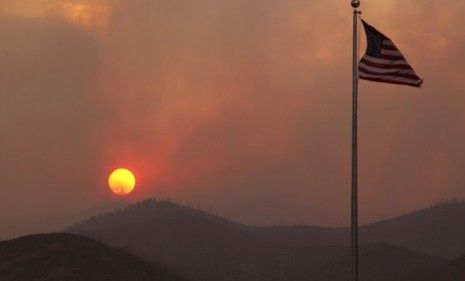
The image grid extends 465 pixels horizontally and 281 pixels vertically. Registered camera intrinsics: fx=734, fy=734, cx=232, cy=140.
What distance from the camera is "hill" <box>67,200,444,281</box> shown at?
100000 millimetres

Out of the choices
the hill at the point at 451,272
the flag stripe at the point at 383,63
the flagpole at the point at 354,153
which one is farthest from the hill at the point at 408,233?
the flag stripe at the point at 383,63

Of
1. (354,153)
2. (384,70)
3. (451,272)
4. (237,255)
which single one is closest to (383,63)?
(384,70)

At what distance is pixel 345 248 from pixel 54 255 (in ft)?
233

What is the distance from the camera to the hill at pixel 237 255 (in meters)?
100

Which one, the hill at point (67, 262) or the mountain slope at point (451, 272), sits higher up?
the hill at point (67, 262)

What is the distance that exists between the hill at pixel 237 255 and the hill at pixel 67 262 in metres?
36.8

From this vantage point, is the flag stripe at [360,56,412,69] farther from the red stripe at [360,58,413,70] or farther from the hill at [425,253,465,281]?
the hill at [425,253,465,281]

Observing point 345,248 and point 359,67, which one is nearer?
point 359,67

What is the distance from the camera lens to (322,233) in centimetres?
18688

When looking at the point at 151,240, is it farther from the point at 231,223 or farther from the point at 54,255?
the point at 54,255

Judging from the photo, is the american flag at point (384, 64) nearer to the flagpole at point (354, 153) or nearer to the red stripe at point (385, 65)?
the red stripe at point (385, 65)

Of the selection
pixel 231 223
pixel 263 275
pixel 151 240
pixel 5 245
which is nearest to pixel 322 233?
pixel 231 223

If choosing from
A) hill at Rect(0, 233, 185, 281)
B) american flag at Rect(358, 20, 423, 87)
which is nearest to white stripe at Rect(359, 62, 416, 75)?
american flag at Rect(358, 20, 423, 87)

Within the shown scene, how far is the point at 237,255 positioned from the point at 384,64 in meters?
113
